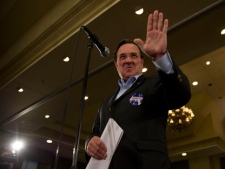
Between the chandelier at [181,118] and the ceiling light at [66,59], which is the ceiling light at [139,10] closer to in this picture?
the ceiling light at [66,59]

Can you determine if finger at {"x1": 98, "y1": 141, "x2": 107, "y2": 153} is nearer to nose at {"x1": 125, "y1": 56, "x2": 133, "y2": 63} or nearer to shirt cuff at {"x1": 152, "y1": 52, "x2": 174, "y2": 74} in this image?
shirt cuff at {"x1": 152, "y1": 52, "x2": 174, "y2": 74}

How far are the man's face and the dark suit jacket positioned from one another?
124 millimetres

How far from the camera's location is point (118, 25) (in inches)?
122

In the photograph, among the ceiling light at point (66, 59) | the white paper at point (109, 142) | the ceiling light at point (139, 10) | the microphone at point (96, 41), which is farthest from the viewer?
the ceiling light at point (66, 59)

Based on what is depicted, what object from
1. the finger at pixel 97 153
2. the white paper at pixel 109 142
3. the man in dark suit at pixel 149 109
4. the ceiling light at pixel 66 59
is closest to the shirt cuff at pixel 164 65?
the man in dark suit at pixel 149 109

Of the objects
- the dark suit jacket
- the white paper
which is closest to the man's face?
the dark suit jacket

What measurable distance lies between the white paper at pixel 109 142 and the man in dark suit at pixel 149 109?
2 cm

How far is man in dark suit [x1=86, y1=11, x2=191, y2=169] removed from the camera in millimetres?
898

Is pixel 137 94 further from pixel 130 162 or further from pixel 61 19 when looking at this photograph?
pixel 61 19

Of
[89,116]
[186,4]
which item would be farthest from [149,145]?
[89,116]

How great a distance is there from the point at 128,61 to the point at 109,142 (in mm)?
462

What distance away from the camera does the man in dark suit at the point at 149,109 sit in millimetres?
898

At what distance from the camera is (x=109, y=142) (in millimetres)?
907

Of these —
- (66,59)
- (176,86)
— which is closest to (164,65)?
(176,86)
